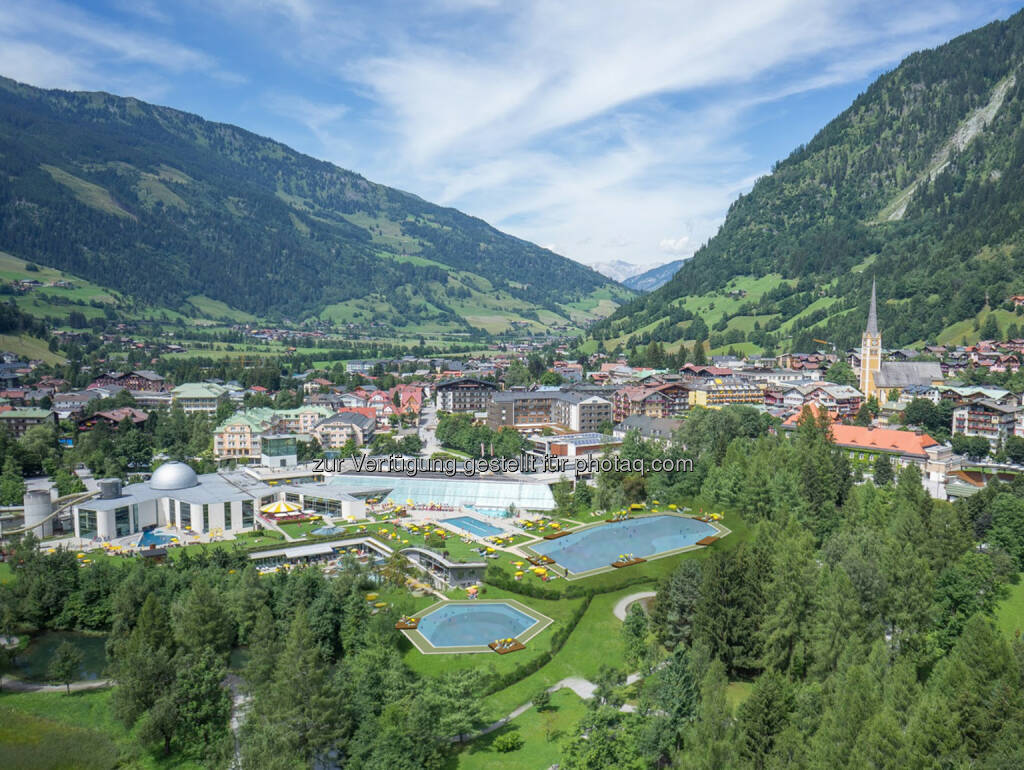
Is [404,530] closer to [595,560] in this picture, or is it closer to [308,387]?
[595,560]

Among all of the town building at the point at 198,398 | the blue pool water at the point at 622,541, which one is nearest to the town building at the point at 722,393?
the blue pool water at the point at 622,541

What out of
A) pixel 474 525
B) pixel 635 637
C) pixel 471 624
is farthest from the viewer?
pixel 474 525

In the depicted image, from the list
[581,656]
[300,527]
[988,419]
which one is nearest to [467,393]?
[300,527]

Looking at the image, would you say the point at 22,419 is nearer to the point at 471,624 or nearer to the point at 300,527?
the point at 300,527

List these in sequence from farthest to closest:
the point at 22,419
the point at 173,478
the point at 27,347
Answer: the point at 27,347
the point at 22,419
the point at 173,478

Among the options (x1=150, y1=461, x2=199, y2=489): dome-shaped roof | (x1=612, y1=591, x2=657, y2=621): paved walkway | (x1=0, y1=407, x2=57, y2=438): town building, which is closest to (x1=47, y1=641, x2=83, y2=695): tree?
(x1=150, y1=461, x2=199, y2=489): dome-shaped roof

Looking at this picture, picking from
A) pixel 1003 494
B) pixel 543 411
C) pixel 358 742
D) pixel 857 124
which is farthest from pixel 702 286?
pixel 358 742

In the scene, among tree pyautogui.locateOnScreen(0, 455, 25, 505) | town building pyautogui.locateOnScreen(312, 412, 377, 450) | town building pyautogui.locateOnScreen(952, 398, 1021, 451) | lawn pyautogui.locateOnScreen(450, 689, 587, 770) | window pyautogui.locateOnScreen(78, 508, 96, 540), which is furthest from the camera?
town building pyautogui.locateOnScreen(312, 412, 377, 450)

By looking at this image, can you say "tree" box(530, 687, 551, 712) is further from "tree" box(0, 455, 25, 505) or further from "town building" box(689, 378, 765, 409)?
"town building" box(689, 378, 765, 409)
